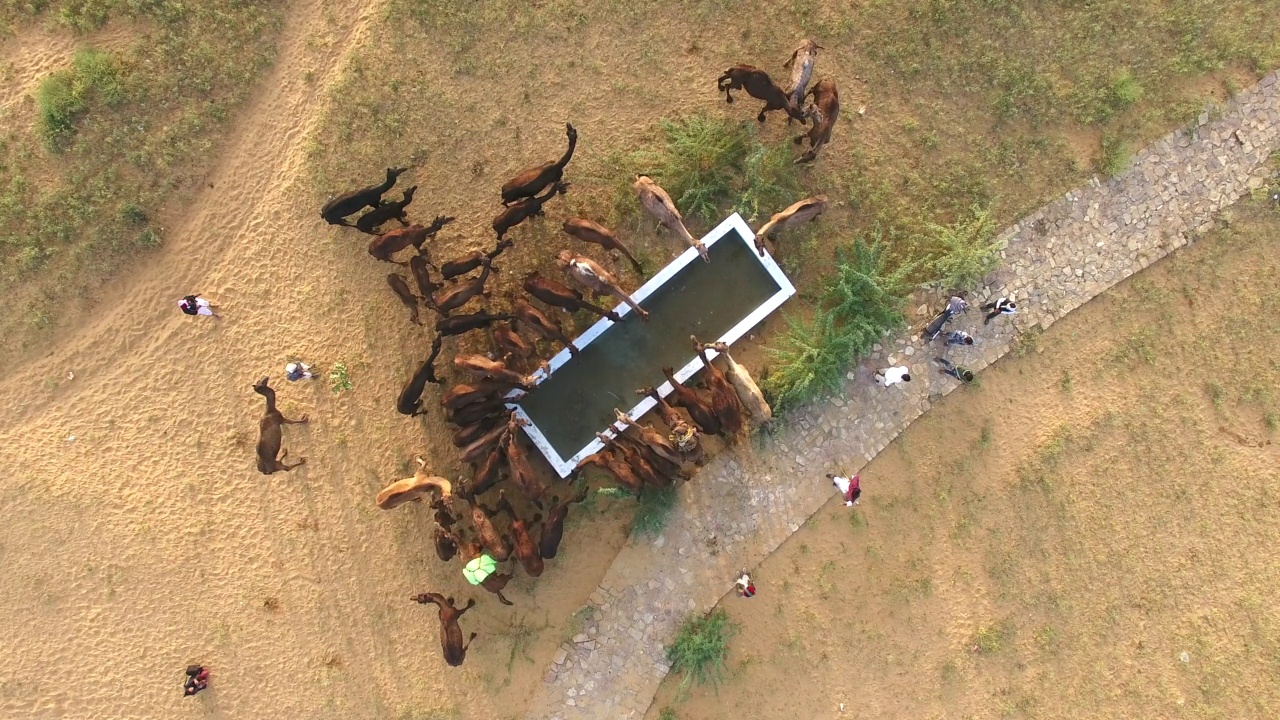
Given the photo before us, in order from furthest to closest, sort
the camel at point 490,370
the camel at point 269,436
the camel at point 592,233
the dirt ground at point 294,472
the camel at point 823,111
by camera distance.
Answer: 1. the dirt ground at point 294,472
2. the camel at point 823,111
3. the camel at point 269,436
4. the camel at point 592,233
5. the camel at point 490,370

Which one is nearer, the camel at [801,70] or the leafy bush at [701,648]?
the camel at [801,70]

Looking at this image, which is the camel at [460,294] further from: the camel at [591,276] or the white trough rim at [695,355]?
Answer: the white trough rim at [695,355]

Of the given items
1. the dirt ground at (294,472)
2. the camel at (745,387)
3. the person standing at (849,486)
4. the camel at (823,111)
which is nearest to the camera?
the camel at (823,111)

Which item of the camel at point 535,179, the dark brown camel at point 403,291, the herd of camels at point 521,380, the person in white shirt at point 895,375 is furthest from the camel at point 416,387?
the person in white shirt at point 895,375

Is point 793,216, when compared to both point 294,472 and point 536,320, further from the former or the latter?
point 294,472

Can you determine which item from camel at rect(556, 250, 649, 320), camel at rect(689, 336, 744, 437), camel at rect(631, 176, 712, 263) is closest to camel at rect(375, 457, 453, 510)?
Answer: camel at rect(556, 250, 649, 320)

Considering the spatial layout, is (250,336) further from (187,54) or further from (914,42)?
(914,42)

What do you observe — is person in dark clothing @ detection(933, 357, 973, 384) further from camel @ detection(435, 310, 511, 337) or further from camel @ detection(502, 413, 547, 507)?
camel @ detection(435, 310, 511, 337)
